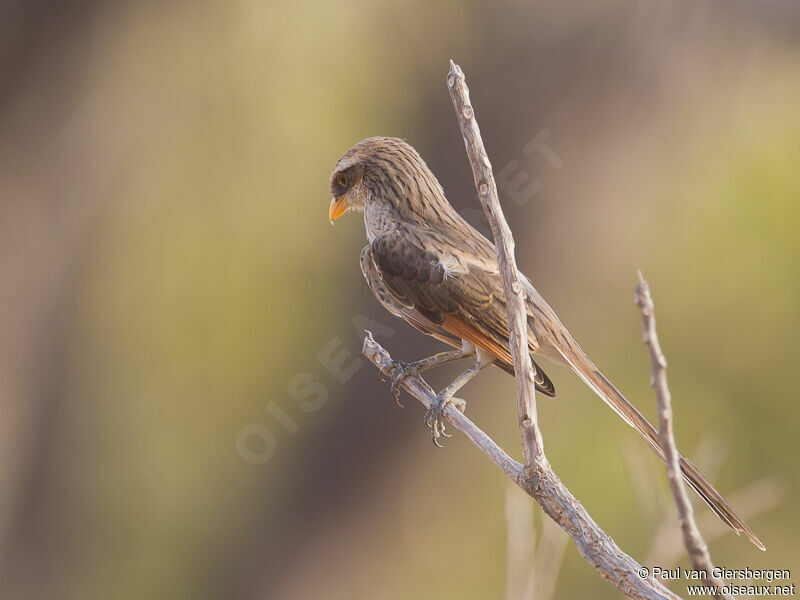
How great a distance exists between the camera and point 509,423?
803cm

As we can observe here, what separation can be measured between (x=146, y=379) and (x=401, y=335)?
774 centimetres

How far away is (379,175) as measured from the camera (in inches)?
150

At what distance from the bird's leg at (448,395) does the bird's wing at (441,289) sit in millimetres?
Result: 62

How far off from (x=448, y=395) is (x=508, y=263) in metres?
1.19

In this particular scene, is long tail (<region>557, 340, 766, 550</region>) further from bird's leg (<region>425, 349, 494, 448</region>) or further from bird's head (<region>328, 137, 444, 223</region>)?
bird's head (<region>328, 137, 444, 223</region>)

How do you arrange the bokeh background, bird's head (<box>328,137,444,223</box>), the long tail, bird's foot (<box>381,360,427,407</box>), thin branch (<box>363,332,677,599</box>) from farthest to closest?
Answer: the bokeh background
bird's head (<box>328,137,444,223</box>)
bird's foot (<box>381,360,427,407</box>)
the long tail
thin branch (<box>363,332,677,599</box>)

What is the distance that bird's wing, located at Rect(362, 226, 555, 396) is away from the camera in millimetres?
3348

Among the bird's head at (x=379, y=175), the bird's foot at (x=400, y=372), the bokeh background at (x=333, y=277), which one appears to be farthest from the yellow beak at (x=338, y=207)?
the bokeh background at (x=333, y=277)

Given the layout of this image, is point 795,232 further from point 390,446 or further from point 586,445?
point 390,446

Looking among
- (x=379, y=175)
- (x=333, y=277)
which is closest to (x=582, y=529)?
(x=379, y=175)

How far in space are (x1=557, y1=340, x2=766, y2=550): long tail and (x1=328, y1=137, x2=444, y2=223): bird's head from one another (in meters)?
0.97

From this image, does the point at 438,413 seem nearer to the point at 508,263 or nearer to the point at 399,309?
the point at 399,309

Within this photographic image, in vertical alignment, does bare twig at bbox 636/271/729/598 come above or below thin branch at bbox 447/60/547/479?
below

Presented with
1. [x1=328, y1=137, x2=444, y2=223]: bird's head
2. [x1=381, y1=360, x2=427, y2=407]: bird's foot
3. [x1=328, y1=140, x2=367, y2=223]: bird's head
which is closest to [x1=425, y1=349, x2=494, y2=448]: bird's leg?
[x1=381, y1=360, x2=427, y2=407]: bird's foot
